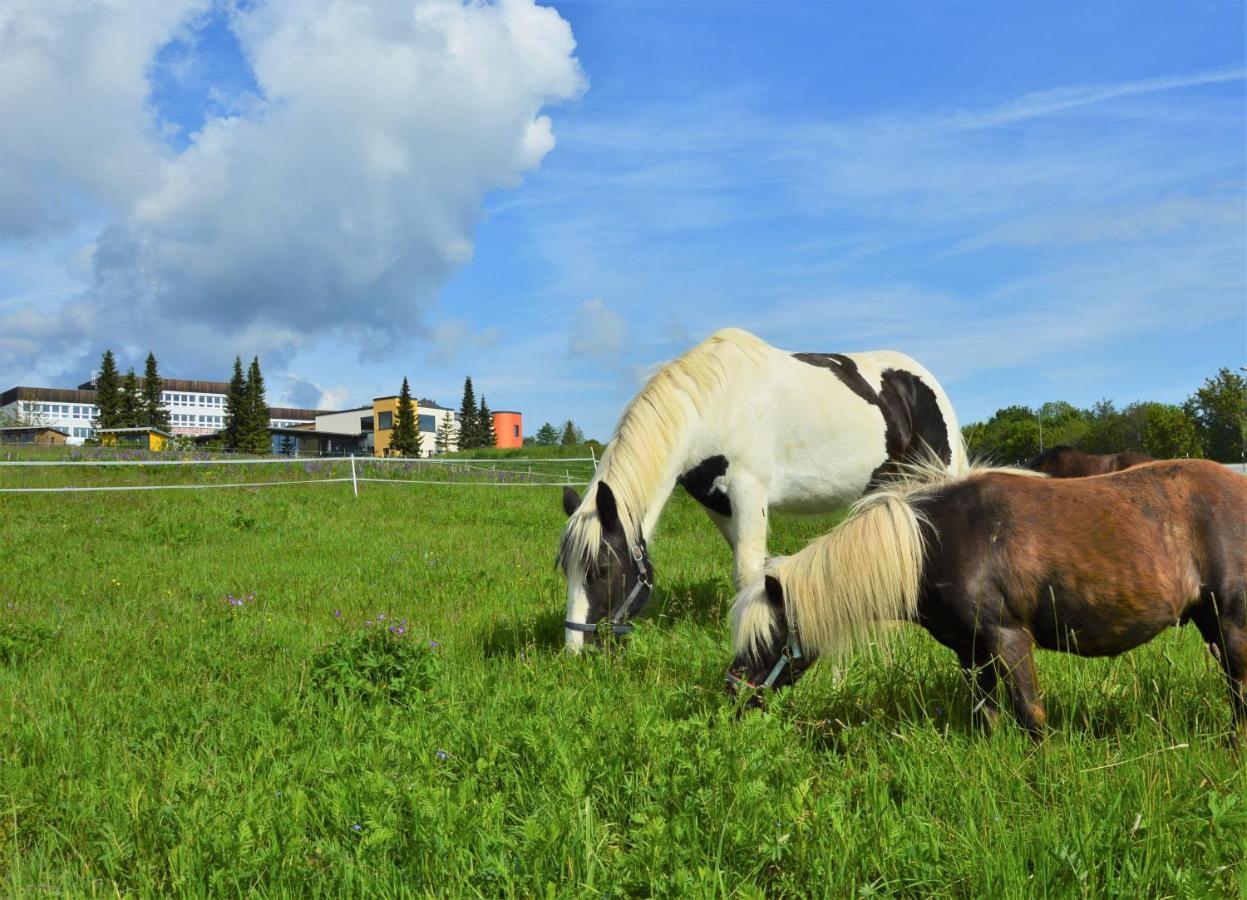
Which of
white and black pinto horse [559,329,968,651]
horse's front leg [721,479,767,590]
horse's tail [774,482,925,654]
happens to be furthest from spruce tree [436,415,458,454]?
horse's tail [774,482,925,654]

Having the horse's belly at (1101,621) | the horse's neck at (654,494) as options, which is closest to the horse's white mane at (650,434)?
the horse's neck at (654,494)

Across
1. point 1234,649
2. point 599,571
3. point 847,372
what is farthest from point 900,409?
point 1234,649

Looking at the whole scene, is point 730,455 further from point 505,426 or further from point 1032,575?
point 505,426

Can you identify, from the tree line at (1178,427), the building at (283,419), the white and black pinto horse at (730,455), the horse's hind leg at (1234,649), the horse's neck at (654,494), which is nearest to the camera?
the horse's hind leg at (1234,649)

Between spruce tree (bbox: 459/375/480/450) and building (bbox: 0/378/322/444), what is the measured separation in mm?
28056

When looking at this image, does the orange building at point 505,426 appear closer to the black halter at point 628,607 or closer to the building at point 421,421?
the building at point 421,421

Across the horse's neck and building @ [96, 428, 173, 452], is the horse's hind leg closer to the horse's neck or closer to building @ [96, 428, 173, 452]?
the horse's neck

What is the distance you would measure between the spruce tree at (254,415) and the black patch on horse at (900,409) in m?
85.6

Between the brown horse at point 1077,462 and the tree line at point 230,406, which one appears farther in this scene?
the tree line at point 230,406

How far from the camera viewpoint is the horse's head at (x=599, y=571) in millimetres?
5188

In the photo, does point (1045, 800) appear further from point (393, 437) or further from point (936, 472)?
point (393, 437)

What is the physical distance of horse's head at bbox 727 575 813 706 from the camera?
12.4 ft

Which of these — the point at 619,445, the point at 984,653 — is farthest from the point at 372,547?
the point at 984,653

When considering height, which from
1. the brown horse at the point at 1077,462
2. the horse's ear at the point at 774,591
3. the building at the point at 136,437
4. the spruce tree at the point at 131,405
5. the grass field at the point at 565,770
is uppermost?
the spruce tree at the point at 131,405
